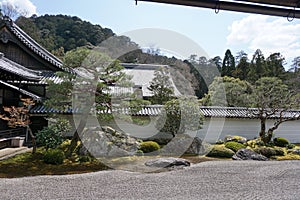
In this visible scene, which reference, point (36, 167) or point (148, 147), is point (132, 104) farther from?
point (36, 167)

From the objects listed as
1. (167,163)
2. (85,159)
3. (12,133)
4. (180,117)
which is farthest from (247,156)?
(12,133)

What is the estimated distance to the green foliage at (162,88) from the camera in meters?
15.8

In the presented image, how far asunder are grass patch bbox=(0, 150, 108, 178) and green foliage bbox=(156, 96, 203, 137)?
372 cm

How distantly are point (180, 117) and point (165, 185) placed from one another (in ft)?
17.0

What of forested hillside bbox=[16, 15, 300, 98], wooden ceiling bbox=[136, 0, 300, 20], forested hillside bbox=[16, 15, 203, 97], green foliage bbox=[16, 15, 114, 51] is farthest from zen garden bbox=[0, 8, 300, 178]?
green foliage bbox=[16, 15, 114, 51]

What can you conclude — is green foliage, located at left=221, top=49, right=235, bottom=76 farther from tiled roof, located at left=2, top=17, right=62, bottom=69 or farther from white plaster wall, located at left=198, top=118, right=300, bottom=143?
tiled roof, located at left=2, top=17, right=62, bottom=69

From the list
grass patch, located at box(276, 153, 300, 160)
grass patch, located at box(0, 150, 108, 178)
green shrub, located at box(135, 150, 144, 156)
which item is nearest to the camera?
grass patch, located at box(0, 150, 108, 178)

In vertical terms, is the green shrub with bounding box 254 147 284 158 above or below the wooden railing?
below

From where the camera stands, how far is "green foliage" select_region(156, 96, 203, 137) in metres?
9.98

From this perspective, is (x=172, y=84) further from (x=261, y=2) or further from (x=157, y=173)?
(x=261, y=2)

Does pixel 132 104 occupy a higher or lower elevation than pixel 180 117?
higher

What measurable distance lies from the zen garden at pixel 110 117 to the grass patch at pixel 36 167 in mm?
23

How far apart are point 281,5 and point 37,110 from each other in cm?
1022

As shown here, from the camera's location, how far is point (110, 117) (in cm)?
755
